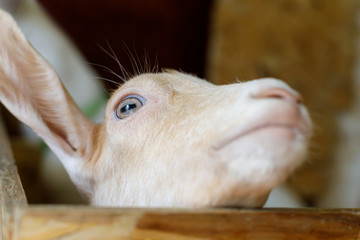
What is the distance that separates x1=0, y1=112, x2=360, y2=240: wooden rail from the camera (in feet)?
3.49

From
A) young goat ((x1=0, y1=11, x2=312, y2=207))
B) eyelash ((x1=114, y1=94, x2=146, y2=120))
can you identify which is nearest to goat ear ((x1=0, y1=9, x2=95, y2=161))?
young goat ((x1=0, y1=11, x2=312, y2=207))

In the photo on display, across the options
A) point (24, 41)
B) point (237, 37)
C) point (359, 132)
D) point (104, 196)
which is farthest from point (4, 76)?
point (359, 132)

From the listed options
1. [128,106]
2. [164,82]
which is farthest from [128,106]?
[164,82]

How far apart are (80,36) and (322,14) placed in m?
2.57

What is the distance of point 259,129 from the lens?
1316mm

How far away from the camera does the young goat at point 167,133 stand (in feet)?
4.36

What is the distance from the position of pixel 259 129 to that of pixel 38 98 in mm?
1010

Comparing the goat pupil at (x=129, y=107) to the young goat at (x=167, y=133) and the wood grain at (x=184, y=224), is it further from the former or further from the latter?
the wood grain at (x=184, y=224)

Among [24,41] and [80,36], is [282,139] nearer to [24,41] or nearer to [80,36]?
[24,41]

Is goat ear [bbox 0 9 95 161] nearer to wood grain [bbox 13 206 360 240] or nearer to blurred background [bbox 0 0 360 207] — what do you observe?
wood grain [bbox 13 206 360 240]

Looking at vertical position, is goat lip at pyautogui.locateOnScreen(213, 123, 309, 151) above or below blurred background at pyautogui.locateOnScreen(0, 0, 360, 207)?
below

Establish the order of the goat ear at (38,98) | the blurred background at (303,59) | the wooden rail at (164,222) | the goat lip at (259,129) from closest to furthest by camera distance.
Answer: the wooden rail at (164,222)
the goat lip at (259,129)
the goat ear at (38,98)
the blurred background at (303,59)

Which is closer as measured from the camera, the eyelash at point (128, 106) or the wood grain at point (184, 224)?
the wood grain at point (184, 224)

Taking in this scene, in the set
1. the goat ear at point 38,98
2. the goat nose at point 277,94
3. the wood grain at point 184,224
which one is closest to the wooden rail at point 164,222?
the wood grain at point 184,224
